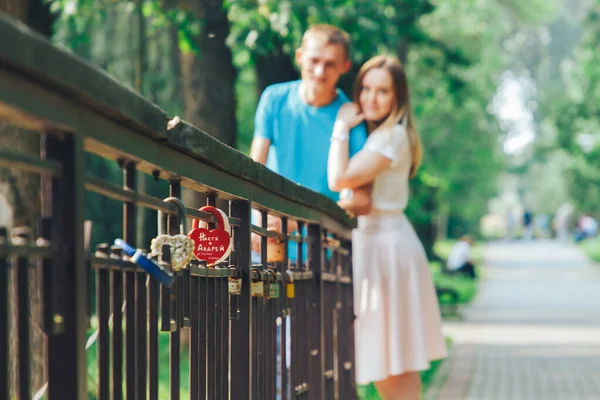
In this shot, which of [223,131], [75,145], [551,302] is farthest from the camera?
[551,302]

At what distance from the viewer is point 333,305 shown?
5781mm

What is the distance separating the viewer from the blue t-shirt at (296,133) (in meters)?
5.94

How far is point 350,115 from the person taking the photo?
19.9 ft

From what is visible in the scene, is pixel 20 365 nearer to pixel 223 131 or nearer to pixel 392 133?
pixel 392 133

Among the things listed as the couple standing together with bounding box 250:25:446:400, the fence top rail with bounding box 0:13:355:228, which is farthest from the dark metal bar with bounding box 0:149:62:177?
the couple standing together with bounding box 250:25:446:400

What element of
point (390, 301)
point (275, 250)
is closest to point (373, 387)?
point (390, 301)

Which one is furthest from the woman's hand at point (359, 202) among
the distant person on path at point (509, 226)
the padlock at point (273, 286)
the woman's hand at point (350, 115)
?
the distant person on path at point (509, 226)

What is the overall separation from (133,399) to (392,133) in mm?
3417

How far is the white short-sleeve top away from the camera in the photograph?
5.89m

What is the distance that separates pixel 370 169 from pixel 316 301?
88 cm

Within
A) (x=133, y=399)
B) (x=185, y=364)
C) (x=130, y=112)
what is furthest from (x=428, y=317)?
(x=185, y=364)

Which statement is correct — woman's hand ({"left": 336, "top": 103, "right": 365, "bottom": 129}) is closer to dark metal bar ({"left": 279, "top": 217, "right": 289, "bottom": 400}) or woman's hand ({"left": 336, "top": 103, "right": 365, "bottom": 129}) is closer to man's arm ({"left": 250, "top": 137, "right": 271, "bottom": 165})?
man's arm ({"left": 250, "top": 137, "right": 271, "bottom": 165})

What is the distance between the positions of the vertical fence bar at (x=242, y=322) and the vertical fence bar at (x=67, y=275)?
1494 millimetres

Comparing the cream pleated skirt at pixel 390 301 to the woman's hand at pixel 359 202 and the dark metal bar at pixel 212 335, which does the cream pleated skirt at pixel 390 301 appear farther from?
the dark metal bar at pixel 212 335
